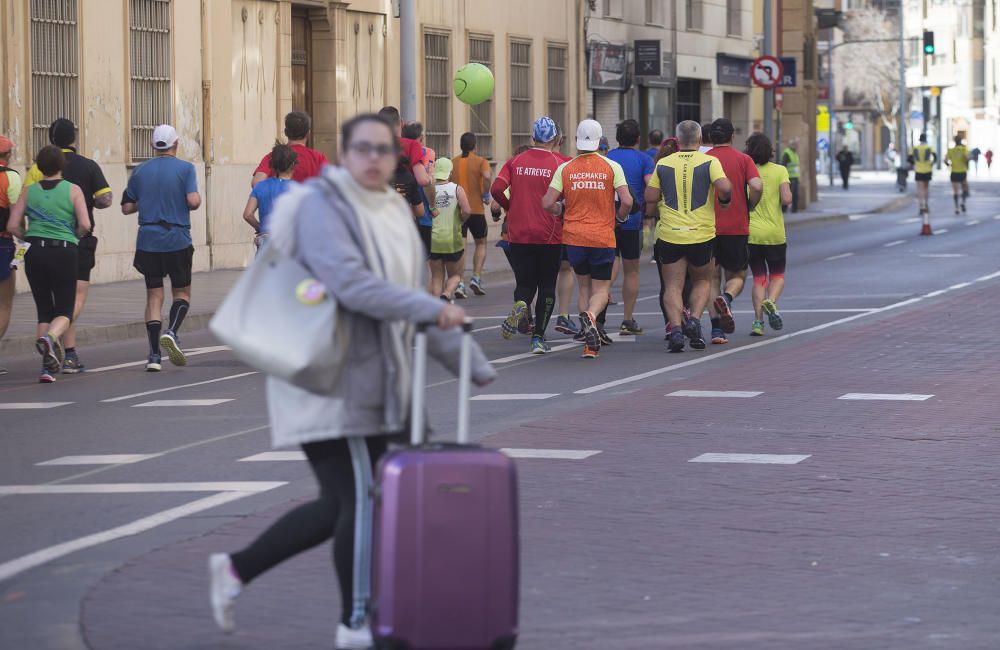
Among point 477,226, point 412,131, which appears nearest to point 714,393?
point 412,131

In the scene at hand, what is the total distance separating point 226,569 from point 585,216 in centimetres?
924

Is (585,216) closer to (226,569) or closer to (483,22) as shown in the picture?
(226,569)

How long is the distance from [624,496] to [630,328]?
Result: 8.30 m

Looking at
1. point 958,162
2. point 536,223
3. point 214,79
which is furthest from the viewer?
point 958,162

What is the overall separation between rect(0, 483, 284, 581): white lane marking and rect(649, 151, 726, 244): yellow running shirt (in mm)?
6896

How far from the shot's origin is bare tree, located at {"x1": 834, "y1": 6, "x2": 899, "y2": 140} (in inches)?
4503

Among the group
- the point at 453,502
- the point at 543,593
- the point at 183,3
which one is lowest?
the point at 543,593

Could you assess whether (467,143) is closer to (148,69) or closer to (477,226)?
(477,226)

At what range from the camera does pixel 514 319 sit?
16062 mm

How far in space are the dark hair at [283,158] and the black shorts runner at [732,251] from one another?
13.3ft

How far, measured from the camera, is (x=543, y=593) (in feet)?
22.6

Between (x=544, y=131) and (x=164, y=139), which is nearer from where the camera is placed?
(x=164, y=139)

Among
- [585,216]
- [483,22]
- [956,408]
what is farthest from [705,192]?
[483,22]

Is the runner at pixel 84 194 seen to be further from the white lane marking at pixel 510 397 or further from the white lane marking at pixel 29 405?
the white lane marking at pixel 510 397
